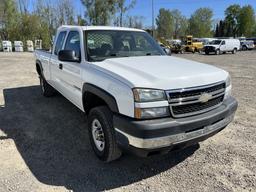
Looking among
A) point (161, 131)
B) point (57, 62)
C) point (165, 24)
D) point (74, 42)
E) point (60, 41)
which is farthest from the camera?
point (165, 24)

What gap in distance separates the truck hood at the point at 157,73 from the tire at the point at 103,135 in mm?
551

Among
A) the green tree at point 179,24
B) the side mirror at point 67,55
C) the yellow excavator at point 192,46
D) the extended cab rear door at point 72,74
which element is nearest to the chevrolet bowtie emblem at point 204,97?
the extended cab rear door at point 72,74

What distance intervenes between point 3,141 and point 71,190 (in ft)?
6.56

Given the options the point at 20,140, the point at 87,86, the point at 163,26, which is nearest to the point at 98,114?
the point at 87,86

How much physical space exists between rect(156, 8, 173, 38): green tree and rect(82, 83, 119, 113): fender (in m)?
75.4

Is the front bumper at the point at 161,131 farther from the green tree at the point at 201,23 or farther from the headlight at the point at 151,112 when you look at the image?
the green tree at the point at 201,23

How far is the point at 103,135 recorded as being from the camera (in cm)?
348

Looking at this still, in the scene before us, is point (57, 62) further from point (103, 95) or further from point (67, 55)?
point (103, 95)

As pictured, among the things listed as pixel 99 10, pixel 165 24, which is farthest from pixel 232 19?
pixel 99 10

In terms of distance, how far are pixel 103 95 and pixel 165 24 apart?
254 ft

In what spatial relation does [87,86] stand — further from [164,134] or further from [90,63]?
[164,134]

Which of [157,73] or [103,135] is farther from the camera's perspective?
[103,135]

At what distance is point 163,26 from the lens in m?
77.0

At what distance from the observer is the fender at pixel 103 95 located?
3134 millimetres
